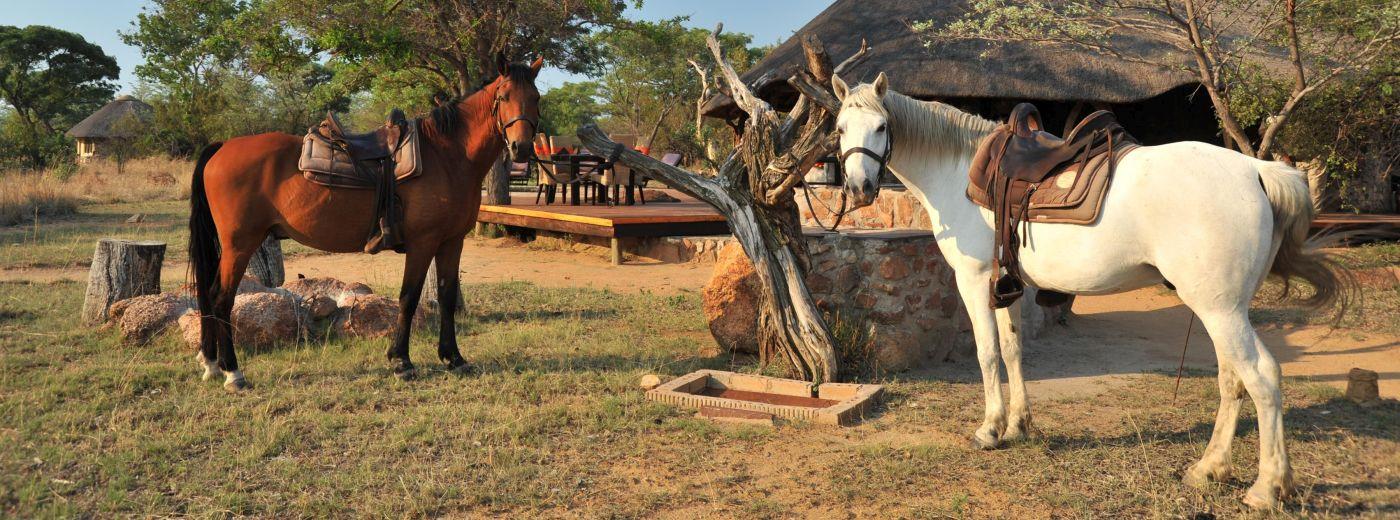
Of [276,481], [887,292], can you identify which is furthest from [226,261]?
[887,292]

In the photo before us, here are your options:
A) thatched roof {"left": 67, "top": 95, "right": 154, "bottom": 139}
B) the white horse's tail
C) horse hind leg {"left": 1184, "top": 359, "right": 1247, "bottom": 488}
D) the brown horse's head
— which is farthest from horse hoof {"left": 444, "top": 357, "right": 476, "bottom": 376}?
thatched roof {"left": 67, "top": 95, "right": 154, "bottom": 139}

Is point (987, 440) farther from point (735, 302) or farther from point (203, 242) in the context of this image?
point (203, 242)

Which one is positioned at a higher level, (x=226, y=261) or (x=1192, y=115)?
(x=1192, y=115)

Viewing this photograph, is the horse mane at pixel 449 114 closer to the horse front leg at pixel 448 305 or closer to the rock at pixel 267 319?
the horse front leg at pixel 448 305

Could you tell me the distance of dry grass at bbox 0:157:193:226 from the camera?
14.7 meters

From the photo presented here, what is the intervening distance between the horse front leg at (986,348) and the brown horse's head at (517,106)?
2465 millimetres

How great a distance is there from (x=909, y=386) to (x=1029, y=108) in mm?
1871

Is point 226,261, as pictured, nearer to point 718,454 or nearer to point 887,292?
point 718,454

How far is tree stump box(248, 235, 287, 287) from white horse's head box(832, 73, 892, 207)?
5510 millimetres

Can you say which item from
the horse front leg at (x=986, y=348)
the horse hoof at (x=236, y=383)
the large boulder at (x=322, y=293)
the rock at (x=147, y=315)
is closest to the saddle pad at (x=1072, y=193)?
the horse front leg at (x=986, y=348)

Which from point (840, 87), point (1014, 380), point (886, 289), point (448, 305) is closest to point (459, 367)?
point (448, 305)

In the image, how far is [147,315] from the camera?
5953 millimetres

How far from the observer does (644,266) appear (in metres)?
10.8

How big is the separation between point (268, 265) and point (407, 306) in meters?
2.95
